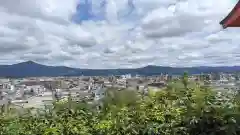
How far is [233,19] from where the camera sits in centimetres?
500

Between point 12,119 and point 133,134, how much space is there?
2188mm

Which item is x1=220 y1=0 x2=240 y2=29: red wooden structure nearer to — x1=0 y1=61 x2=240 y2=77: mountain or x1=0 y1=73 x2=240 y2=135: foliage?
x1=0 y1=73 x2=240 y2=135: foliage

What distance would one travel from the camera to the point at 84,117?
22.0ft

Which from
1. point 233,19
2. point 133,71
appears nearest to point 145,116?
point 233,19

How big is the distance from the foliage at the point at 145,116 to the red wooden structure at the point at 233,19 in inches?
47.8

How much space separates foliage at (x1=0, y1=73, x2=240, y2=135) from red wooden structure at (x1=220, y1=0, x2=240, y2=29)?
3.99ft

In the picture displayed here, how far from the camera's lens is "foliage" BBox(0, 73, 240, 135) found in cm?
589

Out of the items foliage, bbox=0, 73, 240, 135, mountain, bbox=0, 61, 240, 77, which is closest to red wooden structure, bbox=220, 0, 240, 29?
foliage, bbox=0, 73, 240, 135

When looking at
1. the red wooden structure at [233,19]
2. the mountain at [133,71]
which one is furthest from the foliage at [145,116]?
the red wooden structure at [233,19]

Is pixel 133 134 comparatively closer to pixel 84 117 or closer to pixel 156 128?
pixel 156 128

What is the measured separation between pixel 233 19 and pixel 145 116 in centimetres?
203

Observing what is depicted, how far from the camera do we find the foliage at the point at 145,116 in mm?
5891

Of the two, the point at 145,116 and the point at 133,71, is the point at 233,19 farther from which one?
the point at 133,71

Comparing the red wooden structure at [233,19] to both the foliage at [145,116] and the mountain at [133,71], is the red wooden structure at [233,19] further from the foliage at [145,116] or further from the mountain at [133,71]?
the mountain at [133,71]
